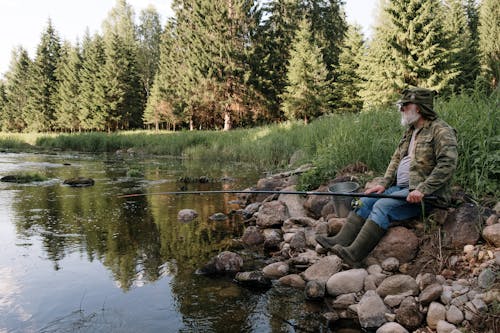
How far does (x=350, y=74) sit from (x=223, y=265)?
1098 inches

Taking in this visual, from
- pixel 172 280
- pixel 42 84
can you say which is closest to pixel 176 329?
pixel 172 280

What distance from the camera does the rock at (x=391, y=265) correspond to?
3619mm

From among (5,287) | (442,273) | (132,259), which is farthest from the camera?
(132,259)

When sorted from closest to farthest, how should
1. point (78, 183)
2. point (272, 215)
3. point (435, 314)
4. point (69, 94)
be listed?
1. point (435, 314)
2. point (272, 215)
3. point (78, 183)
4. point (69, 94)

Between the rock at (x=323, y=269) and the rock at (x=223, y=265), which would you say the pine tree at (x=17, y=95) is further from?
the rock at (x=323, y=269)

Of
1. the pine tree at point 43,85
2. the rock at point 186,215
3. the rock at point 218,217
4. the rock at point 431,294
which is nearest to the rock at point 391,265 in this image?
the rock at point 431,294

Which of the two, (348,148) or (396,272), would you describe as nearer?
(396,272)

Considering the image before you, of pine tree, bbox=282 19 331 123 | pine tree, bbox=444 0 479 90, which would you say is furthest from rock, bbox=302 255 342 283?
pine tree, bbox=282 19 331 123

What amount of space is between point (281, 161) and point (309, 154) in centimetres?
364

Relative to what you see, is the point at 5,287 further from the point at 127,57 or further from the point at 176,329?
the point at 127,57

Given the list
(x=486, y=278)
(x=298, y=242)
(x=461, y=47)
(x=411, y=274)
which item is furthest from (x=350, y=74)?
(x=486, y=278)

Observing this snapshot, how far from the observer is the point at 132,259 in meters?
4.72

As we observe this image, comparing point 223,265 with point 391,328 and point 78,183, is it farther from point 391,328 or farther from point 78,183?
point 78,183

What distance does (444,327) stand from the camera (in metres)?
2.71
